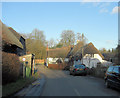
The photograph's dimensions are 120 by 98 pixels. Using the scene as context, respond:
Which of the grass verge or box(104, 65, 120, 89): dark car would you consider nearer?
the grass verge

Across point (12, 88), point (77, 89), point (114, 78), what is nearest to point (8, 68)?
point (12, 88)

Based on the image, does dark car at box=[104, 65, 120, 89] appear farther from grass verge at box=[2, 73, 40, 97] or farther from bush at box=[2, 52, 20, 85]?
bush at box=[2, 52, 20, 85]

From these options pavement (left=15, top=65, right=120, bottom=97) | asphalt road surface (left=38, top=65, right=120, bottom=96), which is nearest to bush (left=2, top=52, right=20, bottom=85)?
pavement (left=15, top=65, right=120, bottom=97)

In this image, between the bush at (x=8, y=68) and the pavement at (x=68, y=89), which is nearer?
the pavement at (x=68, y=89)

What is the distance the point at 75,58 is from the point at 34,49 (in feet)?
40.6

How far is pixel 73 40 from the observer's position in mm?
55156

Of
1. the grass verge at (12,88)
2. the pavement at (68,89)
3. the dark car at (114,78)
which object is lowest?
the pavement at (68,89)

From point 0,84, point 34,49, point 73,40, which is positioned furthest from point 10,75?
point 73,40

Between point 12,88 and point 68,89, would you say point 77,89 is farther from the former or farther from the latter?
point 12,88

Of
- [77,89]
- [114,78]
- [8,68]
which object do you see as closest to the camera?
[114,78]

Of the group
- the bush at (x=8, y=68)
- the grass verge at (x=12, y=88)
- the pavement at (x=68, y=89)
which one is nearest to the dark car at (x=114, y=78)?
the pavement at (x=68, y=89)

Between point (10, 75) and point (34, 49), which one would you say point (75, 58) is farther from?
point (10, 75)

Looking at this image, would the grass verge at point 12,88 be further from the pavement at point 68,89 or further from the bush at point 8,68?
the bush at point 8,68

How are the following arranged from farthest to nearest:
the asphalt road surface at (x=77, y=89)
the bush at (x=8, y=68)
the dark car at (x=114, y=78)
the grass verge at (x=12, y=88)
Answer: the bush at (x=8, y=68)
the dark car at (x=114, y=78)
the asphalt road surface at (x=77, y=89)
the grass verge at (x=12, y=88)
